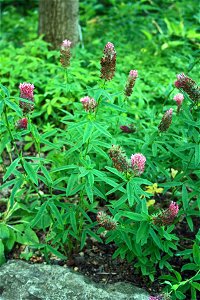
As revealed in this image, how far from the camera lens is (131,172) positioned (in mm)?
2629

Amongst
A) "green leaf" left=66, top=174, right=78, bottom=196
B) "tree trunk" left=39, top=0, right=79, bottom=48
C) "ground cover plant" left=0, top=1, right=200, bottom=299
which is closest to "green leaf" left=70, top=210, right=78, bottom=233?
"ground cover plant" left=0, top=1, right=200, bottom=299

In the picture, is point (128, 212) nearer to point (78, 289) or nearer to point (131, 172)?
point (131, 172)

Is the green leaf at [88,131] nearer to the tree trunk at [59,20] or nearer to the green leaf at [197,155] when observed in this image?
the green leaf at [197,155]

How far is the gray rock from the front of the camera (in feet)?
9.78

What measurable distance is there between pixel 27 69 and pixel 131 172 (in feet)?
9.42

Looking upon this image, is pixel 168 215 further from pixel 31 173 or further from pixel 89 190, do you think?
pixel 31 173

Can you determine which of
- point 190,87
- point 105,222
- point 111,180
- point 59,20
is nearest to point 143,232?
point 105,222

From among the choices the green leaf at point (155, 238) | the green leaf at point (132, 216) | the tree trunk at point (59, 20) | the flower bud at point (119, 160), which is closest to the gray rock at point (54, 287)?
the green leaf at point (155, 238)

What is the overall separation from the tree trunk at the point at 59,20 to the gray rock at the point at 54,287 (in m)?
3.34

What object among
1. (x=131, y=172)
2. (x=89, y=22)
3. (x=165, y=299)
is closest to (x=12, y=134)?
(x=131, y=172)

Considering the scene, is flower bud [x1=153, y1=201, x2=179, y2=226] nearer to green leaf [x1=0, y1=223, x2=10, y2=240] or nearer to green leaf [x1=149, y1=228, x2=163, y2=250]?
green leaf [x1=149, y1=228, x2=163, y2=250]

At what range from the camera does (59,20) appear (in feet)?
18.8

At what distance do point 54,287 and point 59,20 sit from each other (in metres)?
3.61

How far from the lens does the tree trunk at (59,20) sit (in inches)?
223
